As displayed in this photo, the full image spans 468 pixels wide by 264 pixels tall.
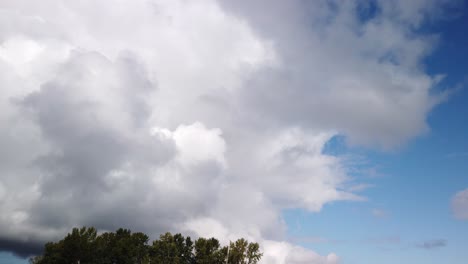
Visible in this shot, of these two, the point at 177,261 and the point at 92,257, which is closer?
the point at 92,257

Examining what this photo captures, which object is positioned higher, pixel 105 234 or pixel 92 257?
pixel 105 234

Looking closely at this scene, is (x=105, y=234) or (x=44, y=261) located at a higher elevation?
(x=105, y=234)

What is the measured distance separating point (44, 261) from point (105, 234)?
17970 millimetres

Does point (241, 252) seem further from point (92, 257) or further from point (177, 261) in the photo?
point (92, 257)

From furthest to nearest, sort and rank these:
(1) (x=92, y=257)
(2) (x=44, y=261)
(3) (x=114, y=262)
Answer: (3) (x=114, y=262) < (1) (x=92, y=257) < (2) (x=44, y=261)

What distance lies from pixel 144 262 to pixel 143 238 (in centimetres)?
748

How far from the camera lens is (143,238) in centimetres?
8981

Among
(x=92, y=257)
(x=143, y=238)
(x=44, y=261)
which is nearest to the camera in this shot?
(x=44, y=261)

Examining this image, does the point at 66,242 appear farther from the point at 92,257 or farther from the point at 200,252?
the point at 200,252

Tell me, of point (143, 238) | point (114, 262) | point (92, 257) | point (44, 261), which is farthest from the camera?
point (143, 238)

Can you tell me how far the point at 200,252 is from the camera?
8750 cm

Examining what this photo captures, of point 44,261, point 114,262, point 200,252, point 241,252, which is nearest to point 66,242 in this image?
point 44,261

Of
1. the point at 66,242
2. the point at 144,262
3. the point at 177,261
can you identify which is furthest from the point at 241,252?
the point at 66,242

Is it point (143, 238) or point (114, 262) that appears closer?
point (114, 262)
